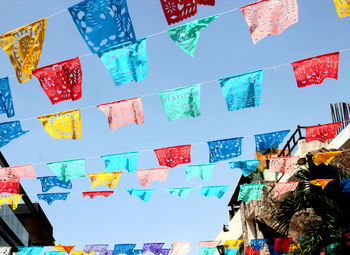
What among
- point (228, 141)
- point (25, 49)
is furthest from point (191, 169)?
point (25, 49)

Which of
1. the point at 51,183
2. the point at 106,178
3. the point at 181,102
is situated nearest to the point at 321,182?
the point at 181,102

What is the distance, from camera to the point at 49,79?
9.80 meters

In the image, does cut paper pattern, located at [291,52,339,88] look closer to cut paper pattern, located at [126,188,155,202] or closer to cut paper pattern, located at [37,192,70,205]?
cut paper pattern, located at [126,188,155,202]

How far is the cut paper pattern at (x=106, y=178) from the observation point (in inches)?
551

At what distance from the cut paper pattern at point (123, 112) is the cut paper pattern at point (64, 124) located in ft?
2.13

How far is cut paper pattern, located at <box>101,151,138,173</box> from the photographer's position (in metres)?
12.8

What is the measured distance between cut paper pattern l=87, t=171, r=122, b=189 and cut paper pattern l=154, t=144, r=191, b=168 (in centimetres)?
197

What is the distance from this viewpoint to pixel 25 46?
340 inches

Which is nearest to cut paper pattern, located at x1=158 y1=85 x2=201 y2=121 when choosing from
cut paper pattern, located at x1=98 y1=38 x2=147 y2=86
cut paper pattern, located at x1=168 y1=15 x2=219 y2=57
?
cut paper pattern, located at x1=98 y1=38 x2=147 y2=86

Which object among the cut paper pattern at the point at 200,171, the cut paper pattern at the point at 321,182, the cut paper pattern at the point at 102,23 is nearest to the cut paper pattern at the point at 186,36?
the cut paper pattern at the point at 102,23

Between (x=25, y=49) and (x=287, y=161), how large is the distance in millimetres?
8201

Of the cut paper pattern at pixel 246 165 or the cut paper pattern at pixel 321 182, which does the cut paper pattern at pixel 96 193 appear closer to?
the cut paper pattern at pixel 246 165

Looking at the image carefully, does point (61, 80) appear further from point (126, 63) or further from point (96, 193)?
point (96, 193)

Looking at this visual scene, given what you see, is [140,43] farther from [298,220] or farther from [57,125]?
[298,220]
